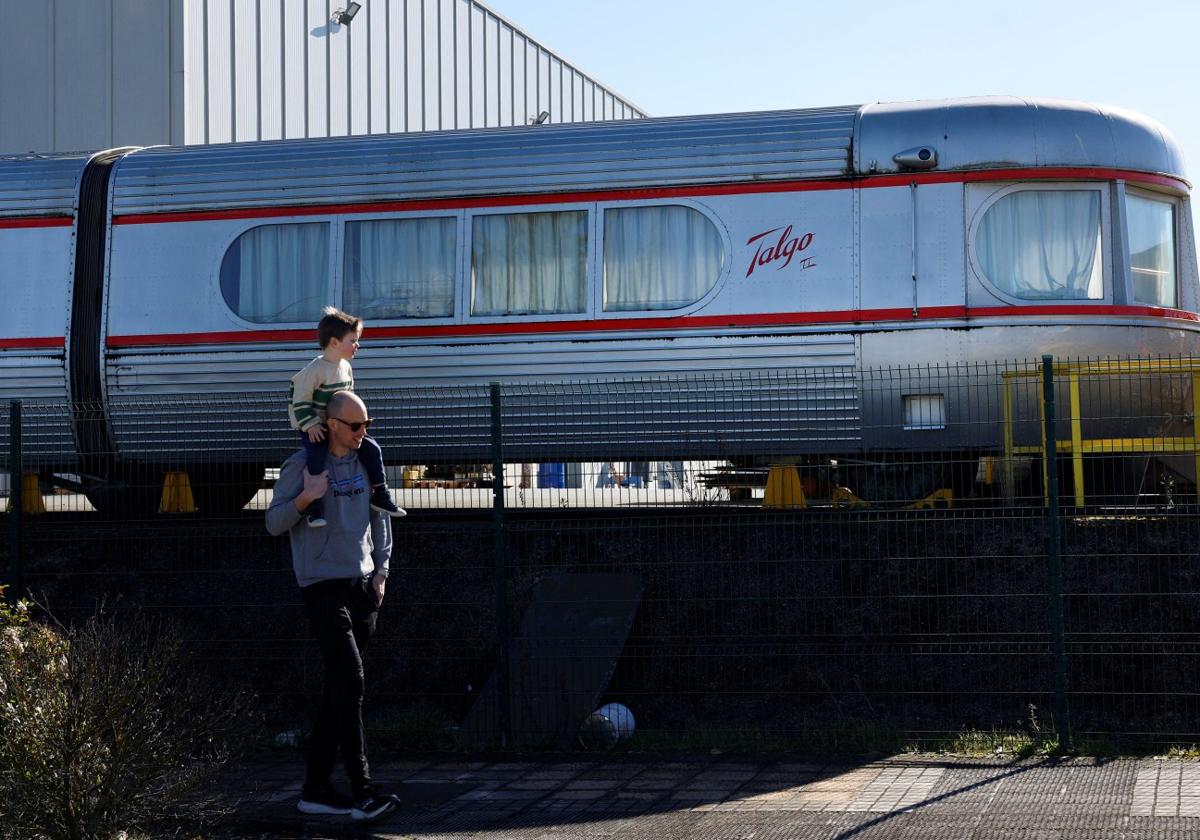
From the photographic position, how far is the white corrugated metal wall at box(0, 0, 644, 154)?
22734 mm

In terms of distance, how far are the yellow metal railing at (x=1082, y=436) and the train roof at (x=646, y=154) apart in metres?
1.56

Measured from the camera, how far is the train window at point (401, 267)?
11.3 meters

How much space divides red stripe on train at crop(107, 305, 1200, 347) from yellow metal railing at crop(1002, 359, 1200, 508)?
481 mm

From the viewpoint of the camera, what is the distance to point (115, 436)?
38.6ft

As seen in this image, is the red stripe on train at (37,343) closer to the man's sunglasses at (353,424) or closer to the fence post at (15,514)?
the fence post at (15,514)

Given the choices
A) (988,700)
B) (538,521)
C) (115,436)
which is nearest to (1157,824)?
(988,700)

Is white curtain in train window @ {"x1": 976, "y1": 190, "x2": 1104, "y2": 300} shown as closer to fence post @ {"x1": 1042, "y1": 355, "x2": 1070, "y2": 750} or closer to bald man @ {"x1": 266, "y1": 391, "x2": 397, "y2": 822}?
fence post @ {"x1": 1042, "y1": 355, "x2": 1070, "y2": 750}

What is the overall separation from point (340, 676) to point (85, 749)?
1.23 m

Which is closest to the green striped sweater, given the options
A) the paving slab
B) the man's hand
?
the man's hand

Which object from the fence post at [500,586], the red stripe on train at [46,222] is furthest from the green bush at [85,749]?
the red stripe on train at [46,222]

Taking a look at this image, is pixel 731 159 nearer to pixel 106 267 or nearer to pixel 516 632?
pixel 516 632

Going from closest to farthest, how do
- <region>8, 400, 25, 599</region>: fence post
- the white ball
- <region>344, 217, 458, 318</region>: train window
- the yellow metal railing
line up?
the white ball
the yellow metal railing
<region>8, 400, 25, 599</region>: fence post
<region>344, 217, 458, 318</region>: train window

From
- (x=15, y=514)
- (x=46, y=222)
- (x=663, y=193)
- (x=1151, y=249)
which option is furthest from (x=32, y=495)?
(x=1151, y=249)

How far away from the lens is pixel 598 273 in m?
11.0
